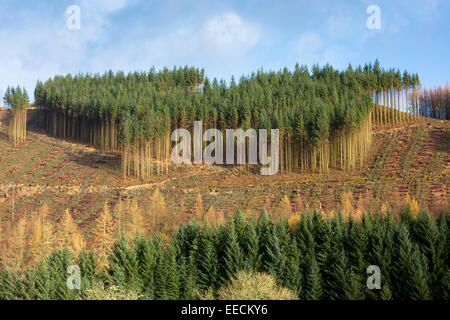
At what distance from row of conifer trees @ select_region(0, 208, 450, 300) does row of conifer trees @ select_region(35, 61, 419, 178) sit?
36217 mm

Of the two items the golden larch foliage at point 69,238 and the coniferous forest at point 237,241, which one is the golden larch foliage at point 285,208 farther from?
the golden larch foliage at point 69,238

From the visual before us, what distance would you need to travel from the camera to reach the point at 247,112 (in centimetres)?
9956

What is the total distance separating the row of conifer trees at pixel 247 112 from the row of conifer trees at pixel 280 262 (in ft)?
119

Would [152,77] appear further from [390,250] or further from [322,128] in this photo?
[390,250]

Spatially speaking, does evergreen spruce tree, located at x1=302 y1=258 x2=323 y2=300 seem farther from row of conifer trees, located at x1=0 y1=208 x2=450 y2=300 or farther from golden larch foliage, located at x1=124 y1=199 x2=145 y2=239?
golden larch foliage, located at x1=124 y1=199 x2=145 y2=239

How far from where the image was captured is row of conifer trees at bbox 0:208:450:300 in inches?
1677

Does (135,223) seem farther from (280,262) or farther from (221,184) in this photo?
(221,184)

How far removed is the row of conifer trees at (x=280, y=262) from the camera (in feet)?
140

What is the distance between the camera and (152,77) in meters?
152

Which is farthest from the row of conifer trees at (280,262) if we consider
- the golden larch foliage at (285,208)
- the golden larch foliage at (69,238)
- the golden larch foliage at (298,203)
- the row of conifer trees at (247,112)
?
the row of conifer trees at (247,112)

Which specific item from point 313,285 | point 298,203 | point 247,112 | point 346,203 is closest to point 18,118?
point 247,112

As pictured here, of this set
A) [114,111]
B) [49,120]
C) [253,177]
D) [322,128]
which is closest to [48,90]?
[49,120]

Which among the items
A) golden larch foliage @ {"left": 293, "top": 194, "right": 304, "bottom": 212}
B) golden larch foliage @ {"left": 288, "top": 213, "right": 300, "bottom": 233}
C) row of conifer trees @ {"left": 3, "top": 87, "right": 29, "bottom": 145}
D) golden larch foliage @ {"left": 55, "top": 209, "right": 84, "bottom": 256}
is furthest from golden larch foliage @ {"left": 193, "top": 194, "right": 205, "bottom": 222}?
row of conifer trees @ {"left": 3, "top": 87, "right": 29, "bottom": 145}

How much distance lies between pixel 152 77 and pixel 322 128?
85159 millimetres
